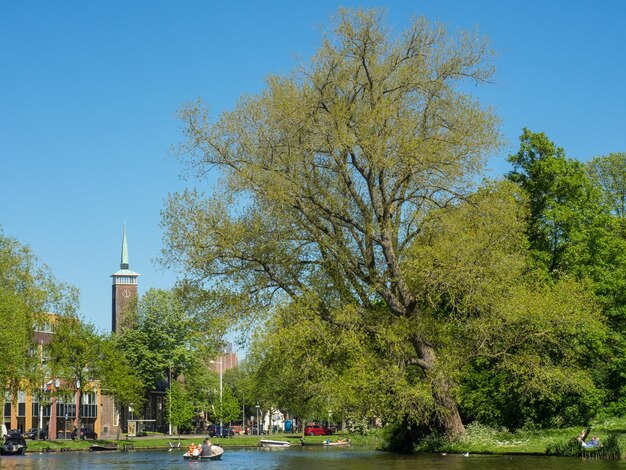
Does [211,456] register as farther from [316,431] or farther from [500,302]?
[316,431]

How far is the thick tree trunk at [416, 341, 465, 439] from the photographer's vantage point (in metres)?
41.9

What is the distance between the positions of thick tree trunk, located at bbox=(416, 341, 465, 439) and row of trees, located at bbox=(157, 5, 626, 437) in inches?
4.1

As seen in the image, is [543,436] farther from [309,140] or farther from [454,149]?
[309,140]

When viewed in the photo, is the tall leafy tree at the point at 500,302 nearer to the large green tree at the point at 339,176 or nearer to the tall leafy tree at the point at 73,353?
the large green tree at the point at 339,176

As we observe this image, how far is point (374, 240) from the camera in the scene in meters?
43.2

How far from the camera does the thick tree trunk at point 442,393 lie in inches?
1651

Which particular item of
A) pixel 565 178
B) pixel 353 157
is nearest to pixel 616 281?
pixel 565 178

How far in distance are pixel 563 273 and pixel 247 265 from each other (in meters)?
18.4

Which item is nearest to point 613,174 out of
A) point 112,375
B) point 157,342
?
point 112,375

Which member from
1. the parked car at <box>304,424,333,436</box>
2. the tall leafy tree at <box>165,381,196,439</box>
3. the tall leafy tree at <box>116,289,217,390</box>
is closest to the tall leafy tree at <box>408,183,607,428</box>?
the tall leafy tree at <box>165,381,196,439</box>

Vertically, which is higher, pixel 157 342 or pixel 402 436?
pixel 157 342

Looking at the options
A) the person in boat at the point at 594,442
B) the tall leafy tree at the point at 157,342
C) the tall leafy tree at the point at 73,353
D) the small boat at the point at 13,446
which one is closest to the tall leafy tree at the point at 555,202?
the person in boat at the point at 594,442

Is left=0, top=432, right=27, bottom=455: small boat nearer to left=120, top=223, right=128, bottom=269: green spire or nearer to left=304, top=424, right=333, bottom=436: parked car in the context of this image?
left=304, top=424, right=333, bottom=436: parked car

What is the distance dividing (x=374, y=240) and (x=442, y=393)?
7.88m
